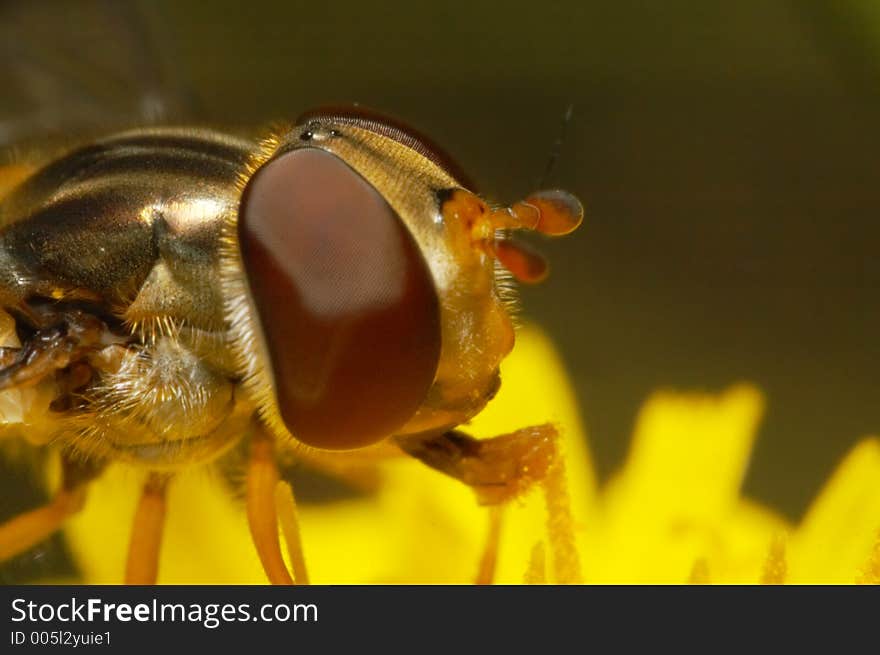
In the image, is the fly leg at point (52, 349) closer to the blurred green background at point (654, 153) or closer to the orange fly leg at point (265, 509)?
the orange fly leg at point (265, 509)

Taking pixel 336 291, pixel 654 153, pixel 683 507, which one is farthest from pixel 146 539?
pixel 654 153

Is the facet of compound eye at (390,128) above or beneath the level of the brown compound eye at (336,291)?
above

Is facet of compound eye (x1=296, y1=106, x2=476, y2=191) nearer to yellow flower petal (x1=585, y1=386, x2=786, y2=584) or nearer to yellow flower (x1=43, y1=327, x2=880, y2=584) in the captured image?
yellow flower (x1=43, y1=327, x2=880, y2=584)

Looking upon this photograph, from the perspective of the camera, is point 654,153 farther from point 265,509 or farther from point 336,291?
point 336,291

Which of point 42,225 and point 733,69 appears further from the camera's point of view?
point 733,69

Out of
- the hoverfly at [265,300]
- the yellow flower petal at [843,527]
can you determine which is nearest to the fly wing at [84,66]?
the hoverfly at [265,300]

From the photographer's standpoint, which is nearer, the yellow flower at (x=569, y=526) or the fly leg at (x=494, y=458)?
the fly leg at (x=494, y=458)
